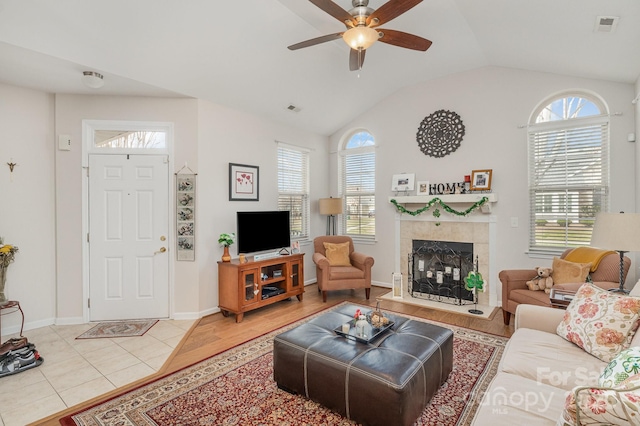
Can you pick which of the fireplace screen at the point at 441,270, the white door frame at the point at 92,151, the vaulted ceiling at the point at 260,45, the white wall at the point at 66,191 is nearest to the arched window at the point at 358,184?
the fireplace screen at the point at 441,270

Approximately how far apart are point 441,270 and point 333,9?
3.87 meters

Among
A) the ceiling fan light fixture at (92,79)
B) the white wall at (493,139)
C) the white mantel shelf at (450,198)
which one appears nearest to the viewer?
the ceiling fan light fixture at (92,79)

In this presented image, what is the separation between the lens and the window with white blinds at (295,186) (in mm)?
5195

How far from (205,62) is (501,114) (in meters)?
3.81

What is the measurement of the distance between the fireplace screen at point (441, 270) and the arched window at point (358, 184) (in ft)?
2.99

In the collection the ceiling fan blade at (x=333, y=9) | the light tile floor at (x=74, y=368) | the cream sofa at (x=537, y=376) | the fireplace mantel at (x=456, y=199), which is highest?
the ceiling fan blade at (x=333, y=9)

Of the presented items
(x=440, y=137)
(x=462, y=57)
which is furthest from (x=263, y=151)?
(x=462, y=57)

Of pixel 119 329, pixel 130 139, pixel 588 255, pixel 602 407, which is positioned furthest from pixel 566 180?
pixel 119 329

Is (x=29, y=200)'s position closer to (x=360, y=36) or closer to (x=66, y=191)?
(x=66, y=191)

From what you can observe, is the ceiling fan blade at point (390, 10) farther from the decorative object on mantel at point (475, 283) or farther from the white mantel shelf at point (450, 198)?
the decorative object on mantel at point (475, 283)

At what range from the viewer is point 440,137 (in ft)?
15.8

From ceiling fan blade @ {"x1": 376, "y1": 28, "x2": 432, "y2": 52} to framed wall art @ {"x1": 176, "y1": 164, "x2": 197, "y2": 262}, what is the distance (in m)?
2.64

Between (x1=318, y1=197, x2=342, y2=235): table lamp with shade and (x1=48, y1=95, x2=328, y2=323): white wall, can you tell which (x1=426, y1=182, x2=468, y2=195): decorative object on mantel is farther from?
(x1=48, y1=95, x2=328, y2=323): white wall

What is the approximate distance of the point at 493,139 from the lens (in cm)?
442
